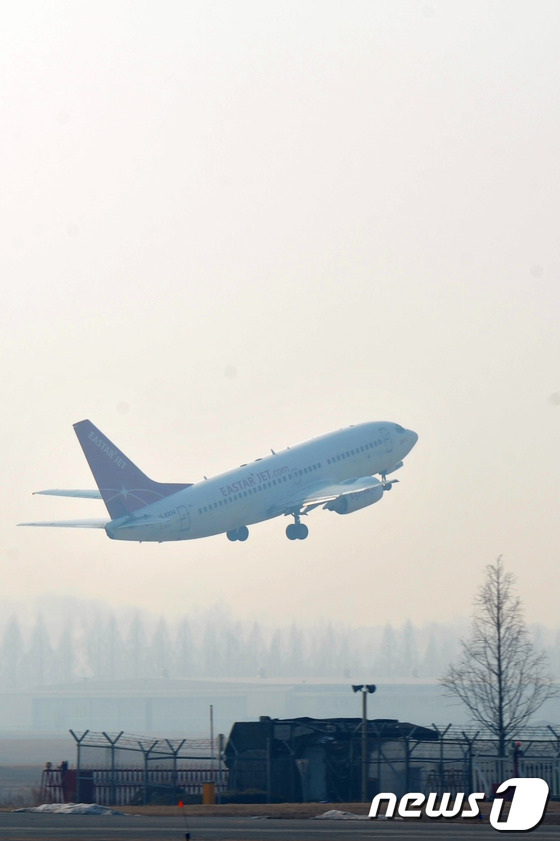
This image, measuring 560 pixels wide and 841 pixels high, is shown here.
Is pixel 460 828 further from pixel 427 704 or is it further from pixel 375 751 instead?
pixel 427 704

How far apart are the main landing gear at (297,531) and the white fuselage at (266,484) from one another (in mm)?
3465

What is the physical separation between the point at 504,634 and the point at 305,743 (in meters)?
15.0

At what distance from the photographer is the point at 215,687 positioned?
159750 mm

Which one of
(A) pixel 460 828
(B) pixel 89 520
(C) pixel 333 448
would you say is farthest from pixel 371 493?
(A) pixel 460 828

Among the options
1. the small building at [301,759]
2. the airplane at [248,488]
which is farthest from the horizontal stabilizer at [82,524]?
the small building at [301,759]

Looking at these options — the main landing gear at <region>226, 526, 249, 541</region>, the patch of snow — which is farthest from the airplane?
the patch of snow

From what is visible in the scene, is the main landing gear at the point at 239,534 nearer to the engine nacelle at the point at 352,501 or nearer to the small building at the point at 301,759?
the engine nacelle at the point at 352,501

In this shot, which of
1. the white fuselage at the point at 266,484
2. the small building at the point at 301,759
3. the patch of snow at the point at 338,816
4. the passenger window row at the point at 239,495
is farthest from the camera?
the passenger window row at the point at 239,495

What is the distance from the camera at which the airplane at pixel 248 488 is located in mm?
100312

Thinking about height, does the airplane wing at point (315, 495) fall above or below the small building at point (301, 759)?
above

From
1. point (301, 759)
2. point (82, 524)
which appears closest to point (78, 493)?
point (82, 524)

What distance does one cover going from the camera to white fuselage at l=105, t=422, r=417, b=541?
327 ft

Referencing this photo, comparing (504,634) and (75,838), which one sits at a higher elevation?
(504,634)

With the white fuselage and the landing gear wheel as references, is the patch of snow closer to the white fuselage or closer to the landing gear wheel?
the white fuselage
